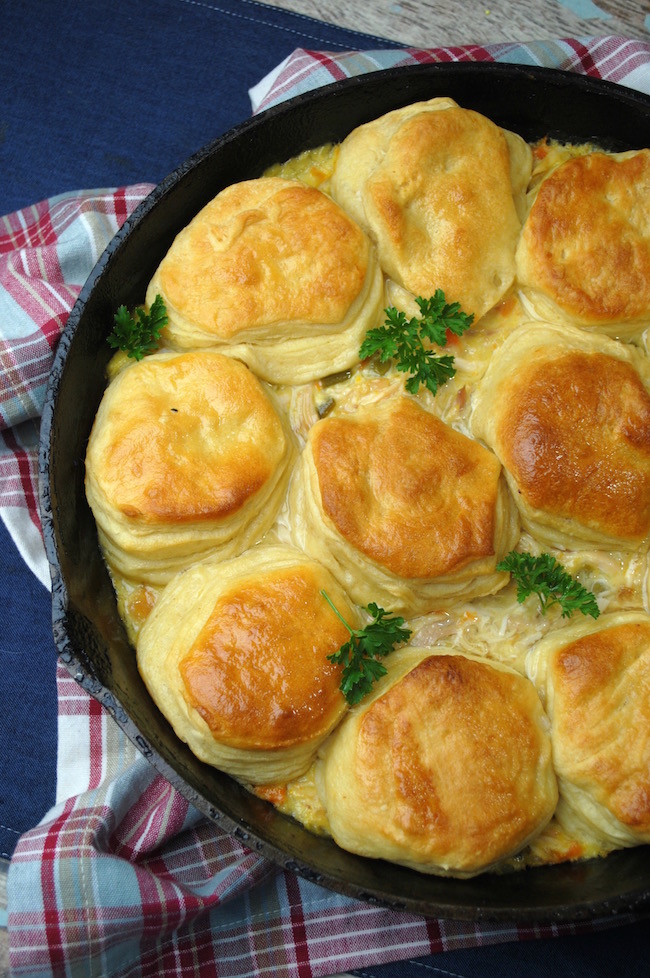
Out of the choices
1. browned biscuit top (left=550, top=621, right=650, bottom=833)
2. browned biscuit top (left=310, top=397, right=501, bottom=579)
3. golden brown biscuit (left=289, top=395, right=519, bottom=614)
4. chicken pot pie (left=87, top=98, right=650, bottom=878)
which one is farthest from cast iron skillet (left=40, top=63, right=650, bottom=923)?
browned biscuit top (left=310, top=397, right=501, bottom=579)

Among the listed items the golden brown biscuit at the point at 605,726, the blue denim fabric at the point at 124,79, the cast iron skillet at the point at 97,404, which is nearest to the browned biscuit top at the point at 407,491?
the golden brown biscuit at the point at 605,726

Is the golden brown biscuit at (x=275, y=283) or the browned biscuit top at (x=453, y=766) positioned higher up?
the golden brown biscuit at (x=275, y=283)

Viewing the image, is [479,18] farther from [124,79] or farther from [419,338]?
[419,338]

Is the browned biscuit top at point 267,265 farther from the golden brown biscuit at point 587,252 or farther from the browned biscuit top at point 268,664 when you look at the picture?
the browned biscuit top at point 268,664

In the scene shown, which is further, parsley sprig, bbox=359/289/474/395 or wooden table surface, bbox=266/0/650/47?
wooden table surface, bbox=266/0/650/47

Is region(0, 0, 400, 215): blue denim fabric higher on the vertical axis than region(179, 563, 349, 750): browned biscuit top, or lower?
higher

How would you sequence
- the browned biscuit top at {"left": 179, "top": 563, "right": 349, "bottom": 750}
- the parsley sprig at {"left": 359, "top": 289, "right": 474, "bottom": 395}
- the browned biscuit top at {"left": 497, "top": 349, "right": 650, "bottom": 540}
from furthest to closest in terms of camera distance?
the parsley sprig at {"left": 359, "top": 289, "right": 474, "bottom": 395} → the browned biscuit top at {"left": 497, "top": 349, "right": 650, "bottom": 540} → the browned biscuit top at {"left": 179, "top": 563, "right": 349, "bottom": 750}

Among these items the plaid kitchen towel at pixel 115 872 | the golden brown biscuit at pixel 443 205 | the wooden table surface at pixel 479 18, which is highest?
the wooden table surface at pixel 479 18

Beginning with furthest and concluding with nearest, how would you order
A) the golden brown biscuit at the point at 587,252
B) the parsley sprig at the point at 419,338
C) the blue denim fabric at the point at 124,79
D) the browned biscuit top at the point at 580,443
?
the blue denim fabric at the point at 124,79
the golden brown biscuit at the point at 587,252
the parsley sprig at the point at 419,338
the browned biscuit top at the point at 580,443

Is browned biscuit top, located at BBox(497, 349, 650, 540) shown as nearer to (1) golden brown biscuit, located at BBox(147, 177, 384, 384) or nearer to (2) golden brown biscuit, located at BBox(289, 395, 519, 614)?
(2) golden brown biscuit, located at BBox(289, 395, 519, 614)
